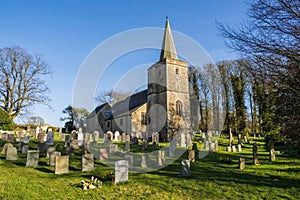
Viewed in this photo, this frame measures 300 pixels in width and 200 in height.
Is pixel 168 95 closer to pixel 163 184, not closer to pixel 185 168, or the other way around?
pixel 185 168

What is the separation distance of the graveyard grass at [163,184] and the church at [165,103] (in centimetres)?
1638

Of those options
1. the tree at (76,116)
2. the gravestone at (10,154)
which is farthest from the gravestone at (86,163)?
the tree at (76,116)

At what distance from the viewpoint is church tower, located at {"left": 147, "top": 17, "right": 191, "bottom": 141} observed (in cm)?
2600

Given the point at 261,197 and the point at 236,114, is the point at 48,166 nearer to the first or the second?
the point at 261,197

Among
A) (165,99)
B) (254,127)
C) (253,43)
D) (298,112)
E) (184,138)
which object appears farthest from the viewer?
(254,127)

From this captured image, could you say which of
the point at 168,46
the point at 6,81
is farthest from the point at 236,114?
the point at 6,81

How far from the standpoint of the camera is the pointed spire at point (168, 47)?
29.0 m

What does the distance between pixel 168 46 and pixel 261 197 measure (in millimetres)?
25293

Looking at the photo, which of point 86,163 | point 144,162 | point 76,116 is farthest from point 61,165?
point 76,116

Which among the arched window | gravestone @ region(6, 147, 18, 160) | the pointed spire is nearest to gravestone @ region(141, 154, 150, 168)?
gravestone @ region(6, 147, 18, 160)

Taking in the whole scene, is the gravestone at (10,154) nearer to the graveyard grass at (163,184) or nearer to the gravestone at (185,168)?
the graveyard grass at (163,184)

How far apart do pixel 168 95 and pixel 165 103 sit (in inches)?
40.7

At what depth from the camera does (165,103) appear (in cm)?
2625

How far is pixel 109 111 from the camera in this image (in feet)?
124
